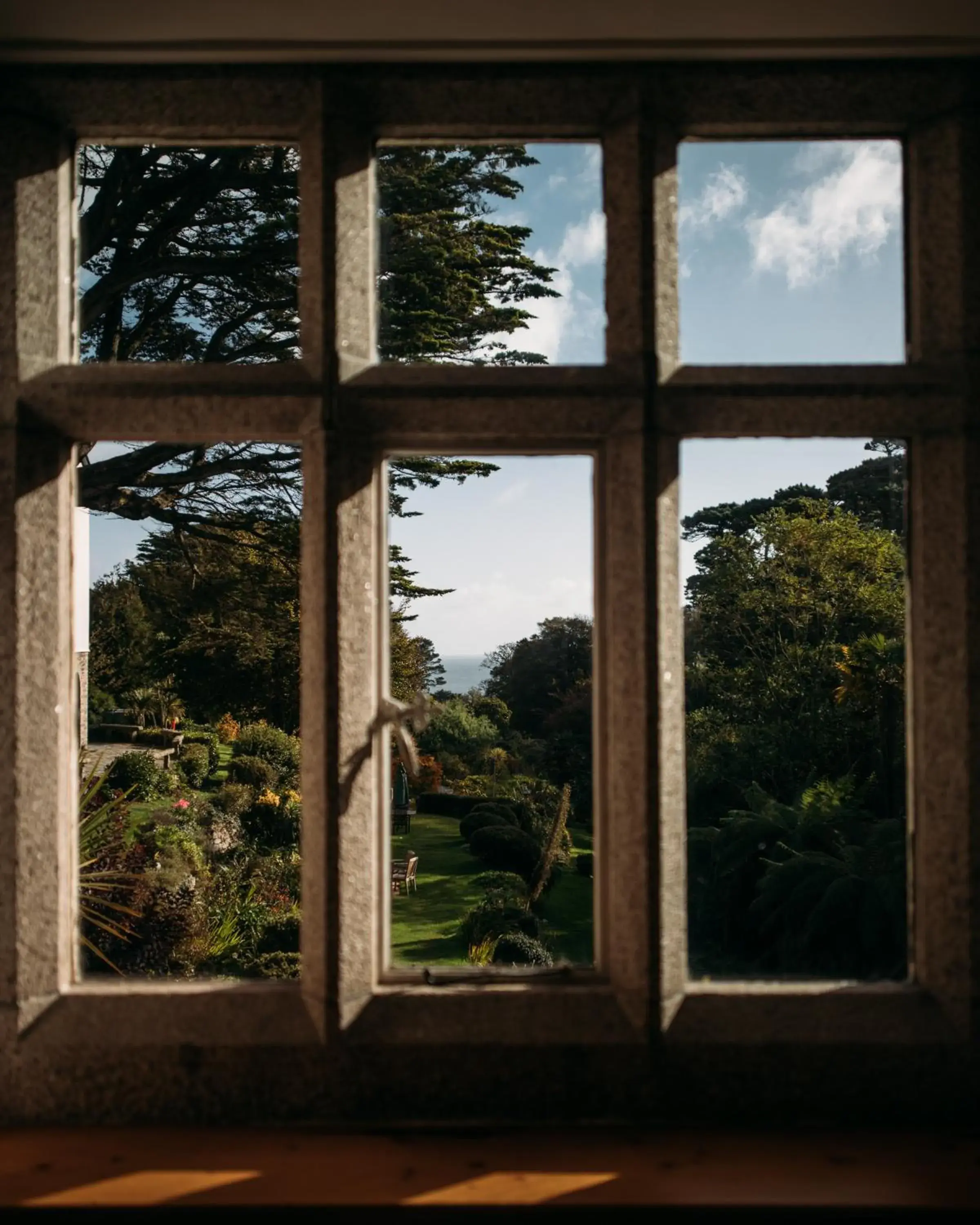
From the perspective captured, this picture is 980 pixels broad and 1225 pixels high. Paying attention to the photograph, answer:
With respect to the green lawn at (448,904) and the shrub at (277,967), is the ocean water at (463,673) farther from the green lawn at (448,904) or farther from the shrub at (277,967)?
the shrub at (277,967)

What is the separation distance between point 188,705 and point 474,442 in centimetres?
86

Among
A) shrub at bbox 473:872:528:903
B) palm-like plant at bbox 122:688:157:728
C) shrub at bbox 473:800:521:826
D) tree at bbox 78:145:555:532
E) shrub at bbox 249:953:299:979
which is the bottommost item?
shrub at bbox 249:953:299:979

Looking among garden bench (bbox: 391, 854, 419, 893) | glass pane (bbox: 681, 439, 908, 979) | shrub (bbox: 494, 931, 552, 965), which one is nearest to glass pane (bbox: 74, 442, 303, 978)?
garden bench (bbox: 391, 854, 419, 893)

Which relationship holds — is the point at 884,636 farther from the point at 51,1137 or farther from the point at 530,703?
the point at 51,1137

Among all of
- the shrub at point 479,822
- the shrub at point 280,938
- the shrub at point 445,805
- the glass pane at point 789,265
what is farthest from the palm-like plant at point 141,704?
the glass pane at point 789,265

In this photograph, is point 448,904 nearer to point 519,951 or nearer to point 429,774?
point 519,951

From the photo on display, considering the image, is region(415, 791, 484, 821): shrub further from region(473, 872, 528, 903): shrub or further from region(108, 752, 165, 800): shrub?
region(108, 752, 165, 800): shrub

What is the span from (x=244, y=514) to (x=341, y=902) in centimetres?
84

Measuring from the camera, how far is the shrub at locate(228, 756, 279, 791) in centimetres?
182

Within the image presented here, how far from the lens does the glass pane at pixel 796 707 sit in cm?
177

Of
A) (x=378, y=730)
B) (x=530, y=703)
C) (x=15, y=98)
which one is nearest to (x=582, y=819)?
(x=530, y=703)

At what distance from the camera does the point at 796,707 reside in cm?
185

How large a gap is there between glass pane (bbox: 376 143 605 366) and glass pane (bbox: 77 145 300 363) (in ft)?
0.73

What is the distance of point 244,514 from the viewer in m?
1.83
